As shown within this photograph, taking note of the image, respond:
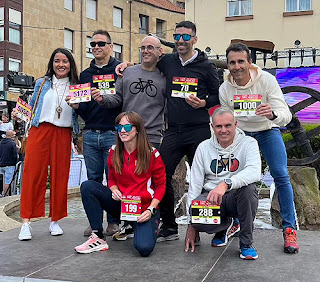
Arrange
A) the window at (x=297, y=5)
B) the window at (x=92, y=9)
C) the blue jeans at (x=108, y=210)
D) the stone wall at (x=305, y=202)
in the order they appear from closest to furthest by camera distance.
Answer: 1. the blue jeans at (x=108, y=210)
2. the stone wall at (x=305, y=202)
3. the window at (x=297, y=5)
4. the window at (x=92, y=9)

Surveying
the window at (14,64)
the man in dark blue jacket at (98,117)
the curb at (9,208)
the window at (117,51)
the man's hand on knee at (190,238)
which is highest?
the window at (117,51)

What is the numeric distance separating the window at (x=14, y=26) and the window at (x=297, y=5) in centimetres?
1650

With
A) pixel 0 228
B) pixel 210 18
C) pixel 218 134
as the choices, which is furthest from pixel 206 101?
pixel 210 18

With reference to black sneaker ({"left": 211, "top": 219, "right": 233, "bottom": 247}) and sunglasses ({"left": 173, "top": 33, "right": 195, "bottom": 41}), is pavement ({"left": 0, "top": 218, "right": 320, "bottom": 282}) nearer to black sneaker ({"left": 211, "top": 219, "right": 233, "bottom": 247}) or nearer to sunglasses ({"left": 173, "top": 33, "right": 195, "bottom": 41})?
black sneaker ({"left": 211, "top": 219, "right": 233, "bottom": 247})

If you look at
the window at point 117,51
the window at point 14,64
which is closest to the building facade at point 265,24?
the window at point 14,64

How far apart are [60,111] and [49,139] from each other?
11.7 inches

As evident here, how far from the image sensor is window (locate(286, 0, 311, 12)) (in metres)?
18.4

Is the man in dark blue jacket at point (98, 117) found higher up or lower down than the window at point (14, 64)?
lower down

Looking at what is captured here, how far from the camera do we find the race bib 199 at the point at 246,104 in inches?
164

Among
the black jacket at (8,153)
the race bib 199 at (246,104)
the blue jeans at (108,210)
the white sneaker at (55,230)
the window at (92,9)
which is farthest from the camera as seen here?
the window at (92,9)

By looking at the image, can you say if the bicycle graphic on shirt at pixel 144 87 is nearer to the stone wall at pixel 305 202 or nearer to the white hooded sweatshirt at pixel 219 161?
the white hooded sweatshirt at pixel 219 161

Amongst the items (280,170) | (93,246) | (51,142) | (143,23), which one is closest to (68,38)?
(143,23)

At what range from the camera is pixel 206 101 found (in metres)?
4.52

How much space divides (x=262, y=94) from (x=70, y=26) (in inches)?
1143
